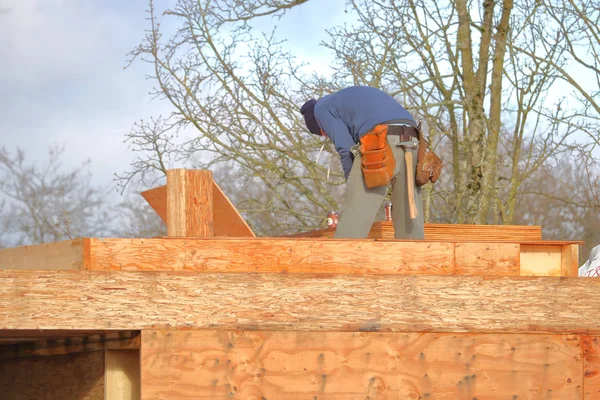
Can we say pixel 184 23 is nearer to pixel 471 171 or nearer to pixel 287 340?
pixel 471 171

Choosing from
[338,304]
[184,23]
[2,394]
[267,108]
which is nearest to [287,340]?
[338,304]

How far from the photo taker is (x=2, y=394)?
17.8 ft

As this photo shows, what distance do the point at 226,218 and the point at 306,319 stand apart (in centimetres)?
161

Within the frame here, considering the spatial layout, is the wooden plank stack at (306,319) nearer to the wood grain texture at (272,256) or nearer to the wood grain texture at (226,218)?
the wood grain texture at (272,256)

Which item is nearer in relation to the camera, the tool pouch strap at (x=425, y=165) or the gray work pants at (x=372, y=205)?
the gray work pants at (x=372, y=205)

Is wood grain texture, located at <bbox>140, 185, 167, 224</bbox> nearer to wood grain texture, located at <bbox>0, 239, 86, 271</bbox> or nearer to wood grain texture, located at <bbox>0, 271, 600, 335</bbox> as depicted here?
wood grain texture, located at <bbox>0, 239, 86, 271</bbox>

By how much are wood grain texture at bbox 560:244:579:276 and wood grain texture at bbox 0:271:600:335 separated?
4.83 ft

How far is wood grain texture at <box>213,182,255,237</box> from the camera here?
197 inches

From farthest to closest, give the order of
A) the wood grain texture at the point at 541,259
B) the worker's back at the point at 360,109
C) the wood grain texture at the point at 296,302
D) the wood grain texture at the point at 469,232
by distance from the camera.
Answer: the wood grain texture at the point at 469,232, the wood grain texture at the point at 541,259, the worker's back at the point at 360,109, the wood grain texture at the point at 296,302

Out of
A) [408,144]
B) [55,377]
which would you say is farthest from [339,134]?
[55,377]

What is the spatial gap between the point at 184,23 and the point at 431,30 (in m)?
3.63

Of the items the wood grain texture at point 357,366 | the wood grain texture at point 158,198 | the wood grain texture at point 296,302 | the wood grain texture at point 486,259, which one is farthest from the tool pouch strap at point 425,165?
the wood grain texture at point 158,198

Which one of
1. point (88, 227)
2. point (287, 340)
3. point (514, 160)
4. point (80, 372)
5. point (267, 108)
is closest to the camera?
point (287, 340)

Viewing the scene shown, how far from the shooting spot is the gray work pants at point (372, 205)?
16.6ft
